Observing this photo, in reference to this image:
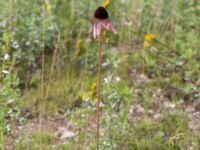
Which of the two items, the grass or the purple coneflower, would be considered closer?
the purple coneflower

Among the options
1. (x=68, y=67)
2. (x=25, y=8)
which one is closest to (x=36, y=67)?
(x=68, y=67)

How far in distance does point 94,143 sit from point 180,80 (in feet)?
4.05

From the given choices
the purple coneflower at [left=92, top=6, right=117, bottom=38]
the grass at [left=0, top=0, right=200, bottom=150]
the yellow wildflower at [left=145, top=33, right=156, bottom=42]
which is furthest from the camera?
the yellow wildflower at [left=145, top=33, right=156, bottom=42]

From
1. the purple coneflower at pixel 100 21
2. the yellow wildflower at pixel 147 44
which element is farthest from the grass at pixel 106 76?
the purple coneflower at pixel 100 21

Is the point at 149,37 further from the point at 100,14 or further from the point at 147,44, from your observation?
the point at 100,14

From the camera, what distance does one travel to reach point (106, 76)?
151 inches

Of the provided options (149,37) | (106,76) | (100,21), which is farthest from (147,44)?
(100,21)

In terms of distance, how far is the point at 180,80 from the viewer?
12.6 feet

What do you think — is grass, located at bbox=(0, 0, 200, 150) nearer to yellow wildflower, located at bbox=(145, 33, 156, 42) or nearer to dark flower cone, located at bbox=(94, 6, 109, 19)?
yellow wildflower, located at bbox=(145, 33, 156, 42)

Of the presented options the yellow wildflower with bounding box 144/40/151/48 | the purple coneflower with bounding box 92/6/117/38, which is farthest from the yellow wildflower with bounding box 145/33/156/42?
the purple coneflower with bounding box 92/6/117/38

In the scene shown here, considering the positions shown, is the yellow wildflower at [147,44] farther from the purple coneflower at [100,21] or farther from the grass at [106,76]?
the purple coneflower at [100,21]

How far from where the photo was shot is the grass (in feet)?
9.71

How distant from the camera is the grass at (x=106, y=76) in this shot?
9.71 ft

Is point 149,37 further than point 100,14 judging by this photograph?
Yes
